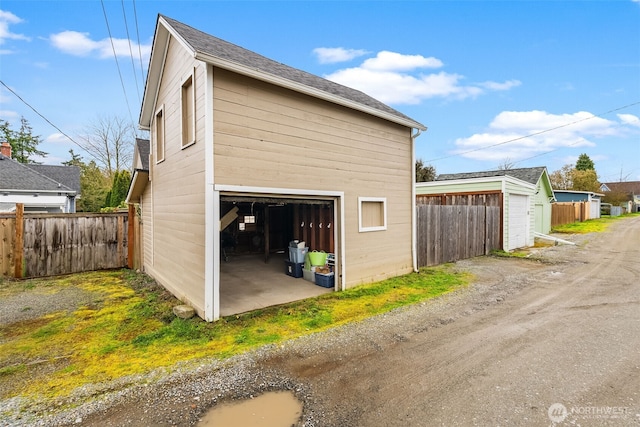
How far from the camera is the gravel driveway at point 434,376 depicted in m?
2.50

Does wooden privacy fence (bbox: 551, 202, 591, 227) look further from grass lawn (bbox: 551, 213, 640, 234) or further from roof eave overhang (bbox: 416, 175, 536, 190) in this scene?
roof eave overhang (bbox: 416, 175, 536, 190)

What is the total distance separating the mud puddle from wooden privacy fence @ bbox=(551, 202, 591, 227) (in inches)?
1093

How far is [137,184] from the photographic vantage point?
897cm

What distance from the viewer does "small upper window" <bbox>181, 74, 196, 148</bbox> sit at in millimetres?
5246

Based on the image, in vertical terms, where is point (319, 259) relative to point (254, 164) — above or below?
below

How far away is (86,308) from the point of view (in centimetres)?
558

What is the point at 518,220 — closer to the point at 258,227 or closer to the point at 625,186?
the point at 258,227

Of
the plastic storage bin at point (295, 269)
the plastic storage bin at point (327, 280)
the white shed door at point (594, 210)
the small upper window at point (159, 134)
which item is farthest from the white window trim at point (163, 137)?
the white shed door at point (594, 210)

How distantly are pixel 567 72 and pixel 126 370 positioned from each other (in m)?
22.0

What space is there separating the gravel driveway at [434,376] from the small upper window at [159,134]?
19.4ft

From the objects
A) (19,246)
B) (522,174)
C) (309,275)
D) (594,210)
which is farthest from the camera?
(594,210)

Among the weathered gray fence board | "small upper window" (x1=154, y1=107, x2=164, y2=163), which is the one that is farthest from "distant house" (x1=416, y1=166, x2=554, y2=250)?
the weathered gray fence board

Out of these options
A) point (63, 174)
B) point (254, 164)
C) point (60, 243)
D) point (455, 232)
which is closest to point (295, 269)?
point (254, 164)

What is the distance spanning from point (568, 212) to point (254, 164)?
103 feet
